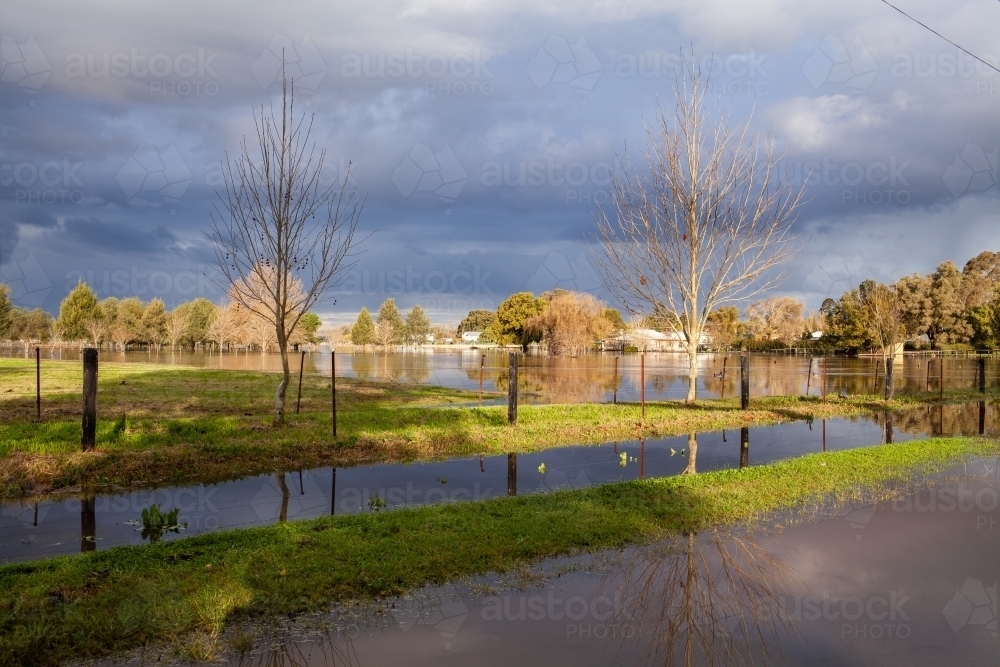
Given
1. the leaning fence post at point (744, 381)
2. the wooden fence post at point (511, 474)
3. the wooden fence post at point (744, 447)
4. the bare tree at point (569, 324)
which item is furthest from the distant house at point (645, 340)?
the wooden fence post at point (511, 474)

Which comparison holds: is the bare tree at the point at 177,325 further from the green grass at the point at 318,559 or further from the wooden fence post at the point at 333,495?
the green grass at the point at 318,559

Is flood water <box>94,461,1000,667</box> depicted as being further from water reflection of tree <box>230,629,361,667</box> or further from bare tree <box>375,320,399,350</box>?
bare tree <box>375,320,399,350</box>

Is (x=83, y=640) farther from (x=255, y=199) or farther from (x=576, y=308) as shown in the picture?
(x=576, y=308)

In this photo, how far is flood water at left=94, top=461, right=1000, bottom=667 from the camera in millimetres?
4855

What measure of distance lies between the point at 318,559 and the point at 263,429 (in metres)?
8.42

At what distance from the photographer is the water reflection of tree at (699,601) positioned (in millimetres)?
4965

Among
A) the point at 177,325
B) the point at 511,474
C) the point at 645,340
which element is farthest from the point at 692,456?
the point at 645,340

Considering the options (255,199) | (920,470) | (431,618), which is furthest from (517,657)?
(255,199)

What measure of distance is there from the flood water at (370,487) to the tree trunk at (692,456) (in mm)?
24

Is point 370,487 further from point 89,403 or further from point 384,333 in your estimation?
point 384,333

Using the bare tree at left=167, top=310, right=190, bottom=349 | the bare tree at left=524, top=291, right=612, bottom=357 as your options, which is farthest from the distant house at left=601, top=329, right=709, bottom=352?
the bare tree at left=167, top=310, right=190, bottom=349

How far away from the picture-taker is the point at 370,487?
423 inches

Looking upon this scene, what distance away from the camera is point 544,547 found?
23.8 ft

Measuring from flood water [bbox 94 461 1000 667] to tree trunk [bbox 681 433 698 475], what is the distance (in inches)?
171
